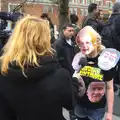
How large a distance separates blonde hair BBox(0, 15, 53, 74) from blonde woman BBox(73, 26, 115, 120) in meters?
1.11

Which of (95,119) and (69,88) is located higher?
(69,88)

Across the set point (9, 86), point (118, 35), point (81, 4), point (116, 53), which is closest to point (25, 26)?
point (9, 86)

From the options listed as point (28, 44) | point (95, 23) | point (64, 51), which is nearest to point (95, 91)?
point (28, 44)

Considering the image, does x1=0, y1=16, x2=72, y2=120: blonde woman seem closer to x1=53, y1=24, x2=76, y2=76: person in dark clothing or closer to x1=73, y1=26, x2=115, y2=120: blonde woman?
x1=73, y1=26, x2=115, y2=120: blonde woman

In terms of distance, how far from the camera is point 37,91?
2754 millimetres

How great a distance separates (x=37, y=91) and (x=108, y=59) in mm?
1260

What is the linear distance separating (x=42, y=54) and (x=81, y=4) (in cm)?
7055

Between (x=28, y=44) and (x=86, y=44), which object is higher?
(x=28, y=44)

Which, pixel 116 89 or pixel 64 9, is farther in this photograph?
pixel 64 9

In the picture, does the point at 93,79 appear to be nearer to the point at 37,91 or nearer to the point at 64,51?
the point at 37,91

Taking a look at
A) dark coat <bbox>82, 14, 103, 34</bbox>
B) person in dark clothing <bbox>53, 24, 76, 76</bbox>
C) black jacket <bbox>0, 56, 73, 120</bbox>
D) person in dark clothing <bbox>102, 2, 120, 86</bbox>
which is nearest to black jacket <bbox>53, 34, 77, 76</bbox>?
person in dark clothing <bbox>53, 24, 76, 76</bbox>

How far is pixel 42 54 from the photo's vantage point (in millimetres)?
2742

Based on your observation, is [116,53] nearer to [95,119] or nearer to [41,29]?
→ [95,119]

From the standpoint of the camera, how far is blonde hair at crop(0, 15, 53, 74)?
271cm
